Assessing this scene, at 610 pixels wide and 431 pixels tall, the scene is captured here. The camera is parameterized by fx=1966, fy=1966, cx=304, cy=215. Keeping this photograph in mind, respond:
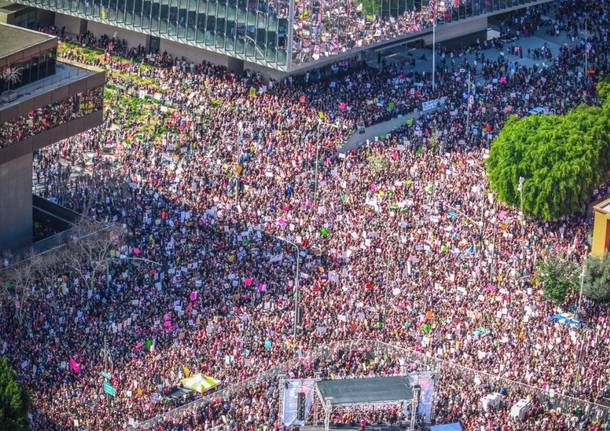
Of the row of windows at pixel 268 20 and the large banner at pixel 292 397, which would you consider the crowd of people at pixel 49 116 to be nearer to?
the row of windows at pixel 268 20

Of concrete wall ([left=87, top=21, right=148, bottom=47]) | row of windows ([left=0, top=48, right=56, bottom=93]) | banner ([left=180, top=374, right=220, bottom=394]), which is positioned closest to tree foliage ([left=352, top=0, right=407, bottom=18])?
concrete wall ([left=87, top=21, right=148, bottom=47])

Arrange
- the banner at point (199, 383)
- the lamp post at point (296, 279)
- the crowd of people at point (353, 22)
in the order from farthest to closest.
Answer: the crowd of people at point (353, 22) → the lamp post at point (296, 279) → the banner at point (199, 383)

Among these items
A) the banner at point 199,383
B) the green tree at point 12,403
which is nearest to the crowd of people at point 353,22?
the banner at point 199,383

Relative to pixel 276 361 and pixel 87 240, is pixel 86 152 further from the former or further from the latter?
pixel 276 361

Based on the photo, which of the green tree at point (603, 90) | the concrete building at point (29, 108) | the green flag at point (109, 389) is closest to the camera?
the green flag at point (109, 389)

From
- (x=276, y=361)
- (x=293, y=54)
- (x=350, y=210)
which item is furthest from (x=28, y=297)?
(x=293, y=54)
